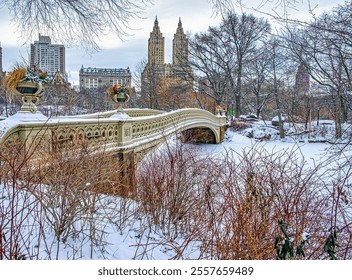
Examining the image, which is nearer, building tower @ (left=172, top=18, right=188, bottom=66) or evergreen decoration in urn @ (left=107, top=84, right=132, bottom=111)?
evergreen decoration in urn @ (left=107, top=84, right=132, bottom=111)

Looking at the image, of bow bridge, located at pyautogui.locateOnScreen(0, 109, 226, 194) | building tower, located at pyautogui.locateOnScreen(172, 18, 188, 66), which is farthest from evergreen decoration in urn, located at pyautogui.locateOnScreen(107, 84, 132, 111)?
building tower, located at pyautogui.locateOnScreen(172, 18, 188, 66)

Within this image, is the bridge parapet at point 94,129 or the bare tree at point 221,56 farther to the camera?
the bare tree at point 221,56

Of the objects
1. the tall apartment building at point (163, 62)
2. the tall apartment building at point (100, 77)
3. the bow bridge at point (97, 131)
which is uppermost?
the tall apartment building at point (100, 77)

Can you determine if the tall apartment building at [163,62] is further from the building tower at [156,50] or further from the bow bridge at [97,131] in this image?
the bow bridge at [97,131]

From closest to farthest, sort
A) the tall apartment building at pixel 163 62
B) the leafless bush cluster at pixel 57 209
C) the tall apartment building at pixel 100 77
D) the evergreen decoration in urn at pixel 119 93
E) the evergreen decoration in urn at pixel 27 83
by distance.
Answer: the leafless bush cluster at pixel 57 209, the evergreen decoration in urn at pixel 27 83, the evergreen decoration in urn at pixel 119 93, the tall apartment building at pixel 163 62, the tall apartment building at pixel 100 77

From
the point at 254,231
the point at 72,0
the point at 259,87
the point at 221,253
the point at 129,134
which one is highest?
the point at 259,87

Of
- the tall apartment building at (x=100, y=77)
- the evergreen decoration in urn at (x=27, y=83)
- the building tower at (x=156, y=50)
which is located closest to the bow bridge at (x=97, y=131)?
the evergreen decoration in urn at (x=27, y=83)

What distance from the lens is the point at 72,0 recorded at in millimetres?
5703

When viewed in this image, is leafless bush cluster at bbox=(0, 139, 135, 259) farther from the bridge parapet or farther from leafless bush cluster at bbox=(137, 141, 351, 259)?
leafless bush cluster at bbox=(137, 141, 351, 259)

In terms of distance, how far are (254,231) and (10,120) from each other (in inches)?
176

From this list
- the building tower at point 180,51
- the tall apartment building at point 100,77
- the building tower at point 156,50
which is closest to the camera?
the building tower at point 156,50

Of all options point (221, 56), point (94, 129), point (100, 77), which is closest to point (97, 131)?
point (94, 129)
